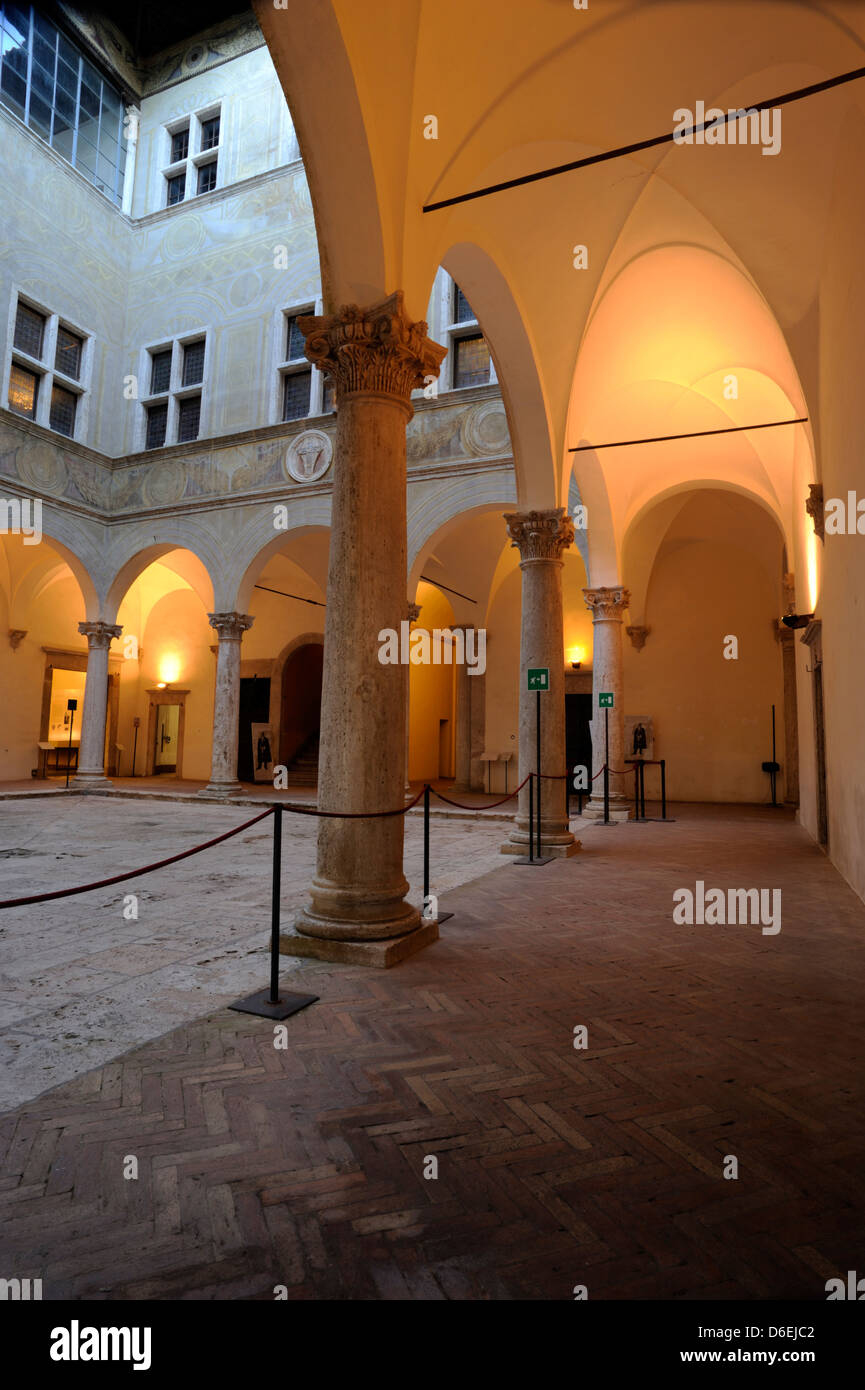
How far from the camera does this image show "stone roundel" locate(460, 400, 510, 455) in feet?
43.4

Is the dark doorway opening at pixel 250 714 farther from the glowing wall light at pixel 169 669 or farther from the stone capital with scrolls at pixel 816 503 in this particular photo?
the stone capital with scrolls at pixel 816 503

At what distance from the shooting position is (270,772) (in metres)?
19.9

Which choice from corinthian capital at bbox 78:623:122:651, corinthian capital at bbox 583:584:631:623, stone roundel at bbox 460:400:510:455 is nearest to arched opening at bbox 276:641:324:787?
corinthian capital at bbox 78:623:122:651

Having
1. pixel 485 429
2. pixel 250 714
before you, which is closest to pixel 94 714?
pixel 250 714

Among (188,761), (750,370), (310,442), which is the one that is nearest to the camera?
(750,370)

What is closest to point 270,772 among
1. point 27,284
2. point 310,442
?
point 310,442

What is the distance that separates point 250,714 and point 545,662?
530 inches

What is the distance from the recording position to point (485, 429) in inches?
528

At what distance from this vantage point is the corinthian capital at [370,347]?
4.80 meters

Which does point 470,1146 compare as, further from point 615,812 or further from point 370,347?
point 615,812

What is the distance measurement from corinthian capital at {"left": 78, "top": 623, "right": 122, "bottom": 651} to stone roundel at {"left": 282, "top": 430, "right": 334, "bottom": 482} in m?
5.36

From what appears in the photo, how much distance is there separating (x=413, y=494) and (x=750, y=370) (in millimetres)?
5738

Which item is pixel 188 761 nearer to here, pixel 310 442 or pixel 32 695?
pixel 32 695

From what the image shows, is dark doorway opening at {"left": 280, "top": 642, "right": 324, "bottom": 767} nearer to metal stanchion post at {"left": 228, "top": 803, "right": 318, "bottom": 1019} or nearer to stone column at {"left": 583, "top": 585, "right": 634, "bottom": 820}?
stone column at {"left": 583, "top": 585, "right": 634, "bottom": 820}
